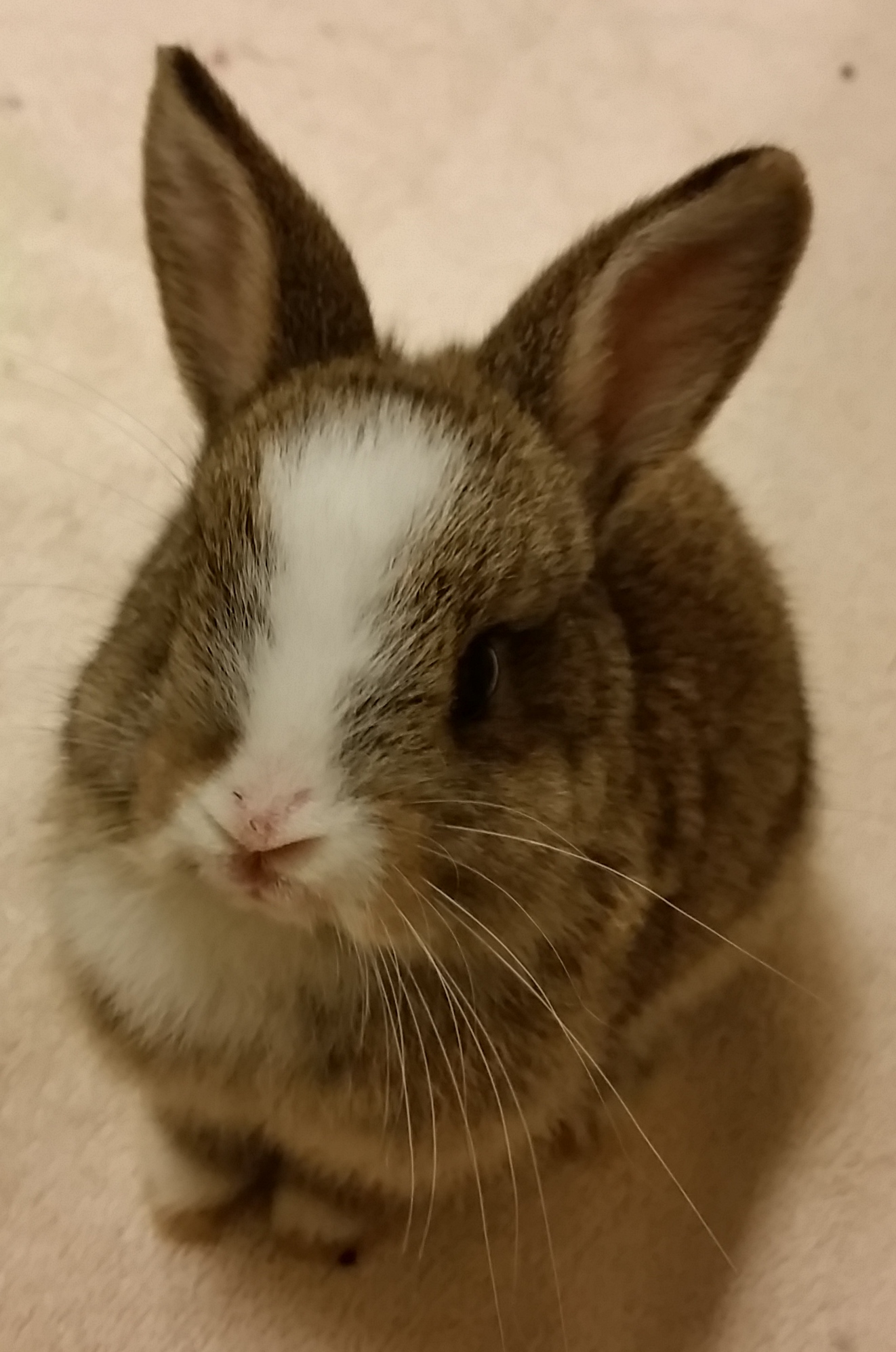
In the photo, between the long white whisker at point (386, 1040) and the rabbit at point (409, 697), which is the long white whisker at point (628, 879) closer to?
the rabbit at point (409, 697)

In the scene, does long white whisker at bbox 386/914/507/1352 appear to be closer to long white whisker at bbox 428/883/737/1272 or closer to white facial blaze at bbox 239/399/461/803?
long white whisker at bbox 428/883/737/1272

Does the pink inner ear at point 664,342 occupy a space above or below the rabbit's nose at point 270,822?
above

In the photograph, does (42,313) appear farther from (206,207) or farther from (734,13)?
(734,13)

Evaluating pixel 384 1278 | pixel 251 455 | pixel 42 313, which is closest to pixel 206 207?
pixel 251 455

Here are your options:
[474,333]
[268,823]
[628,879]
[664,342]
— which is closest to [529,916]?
[628,879]

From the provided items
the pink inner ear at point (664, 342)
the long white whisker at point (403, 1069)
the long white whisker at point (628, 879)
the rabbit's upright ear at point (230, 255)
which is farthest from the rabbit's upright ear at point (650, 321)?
the long white whisker at point (403, 1069)

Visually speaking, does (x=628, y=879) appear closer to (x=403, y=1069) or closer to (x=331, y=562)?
(x=403, y=1069)
